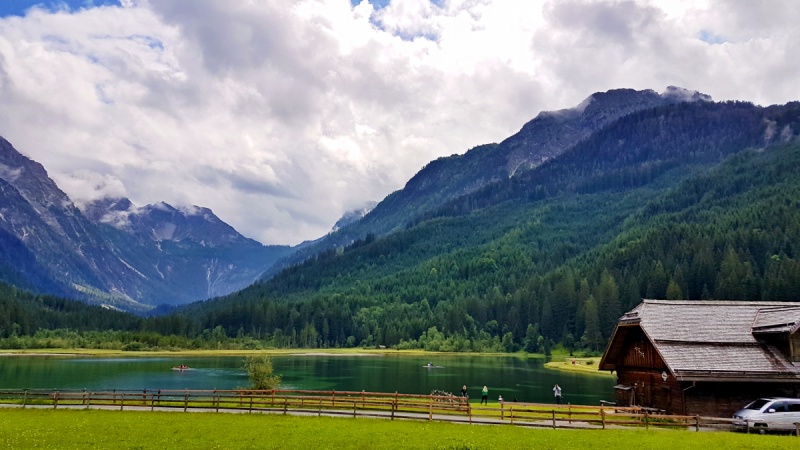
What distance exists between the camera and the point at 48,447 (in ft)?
109

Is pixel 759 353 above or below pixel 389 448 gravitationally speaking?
above

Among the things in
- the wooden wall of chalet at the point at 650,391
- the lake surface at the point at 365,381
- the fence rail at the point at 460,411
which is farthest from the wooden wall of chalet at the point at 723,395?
the lake surface at the point at 365,381

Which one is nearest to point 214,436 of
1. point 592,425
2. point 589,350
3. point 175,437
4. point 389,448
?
point 175,437

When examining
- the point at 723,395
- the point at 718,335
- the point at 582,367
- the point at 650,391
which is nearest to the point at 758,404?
the point at 723,395

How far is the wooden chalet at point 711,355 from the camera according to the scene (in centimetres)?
4825

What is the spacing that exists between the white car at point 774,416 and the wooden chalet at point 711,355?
3.67 meters

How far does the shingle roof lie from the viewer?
4812cm

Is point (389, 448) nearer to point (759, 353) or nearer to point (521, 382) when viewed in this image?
point (759, 353)

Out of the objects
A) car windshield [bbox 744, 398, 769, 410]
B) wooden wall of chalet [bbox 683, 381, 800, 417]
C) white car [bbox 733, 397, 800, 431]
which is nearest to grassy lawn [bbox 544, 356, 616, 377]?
wooden wall of chalet [bbox 683, 381, 800, 417]

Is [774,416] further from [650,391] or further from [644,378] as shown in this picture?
[644,378]

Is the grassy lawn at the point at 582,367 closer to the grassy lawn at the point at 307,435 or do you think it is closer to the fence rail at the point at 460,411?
the fence rail at the point at 460,411

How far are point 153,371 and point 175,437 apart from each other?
104379 mm

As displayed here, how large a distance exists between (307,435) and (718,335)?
36033 millimetres

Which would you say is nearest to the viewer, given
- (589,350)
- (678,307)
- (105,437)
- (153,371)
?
(105,437)
